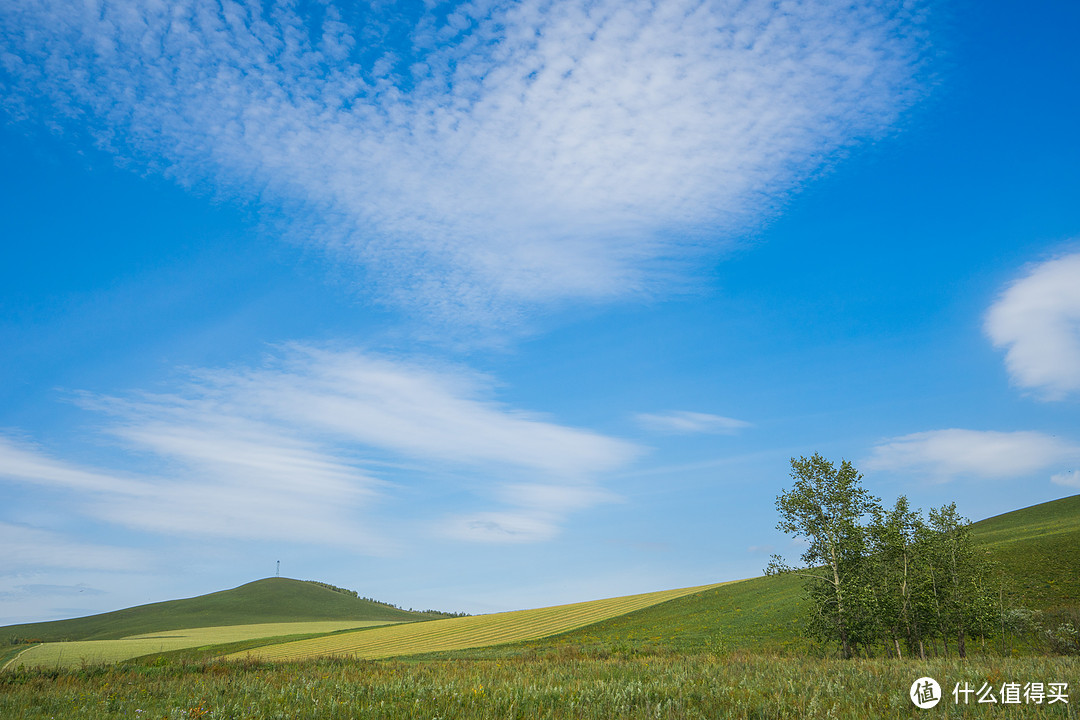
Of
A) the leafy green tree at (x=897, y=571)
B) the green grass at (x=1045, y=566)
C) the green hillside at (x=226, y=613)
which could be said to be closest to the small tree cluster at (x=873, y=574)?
the leafy green tree at (x=897, y=571)

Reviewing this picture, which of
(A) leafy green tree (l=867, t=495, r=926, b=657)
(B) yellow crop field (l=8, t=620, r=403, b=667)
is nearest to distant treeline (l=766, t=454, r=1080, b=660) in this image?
(A) leafy green tree (l=867, t=495, r=926, b=657)

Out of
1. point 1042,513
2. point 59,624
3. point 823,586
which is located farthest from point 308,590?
point 1042,513

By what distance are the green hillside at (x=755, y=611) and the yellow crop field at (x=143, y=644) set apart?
41460mm

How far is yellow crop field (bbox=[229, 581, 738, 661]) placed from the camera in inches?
2297

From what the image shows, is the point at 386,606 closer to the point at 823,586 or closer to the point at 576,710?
the point at 823,586

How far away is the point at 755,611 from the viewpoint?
56188mm

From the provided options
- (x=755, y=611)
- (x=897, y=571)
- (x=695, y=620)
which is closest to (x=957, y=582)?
(x=897, y=571)

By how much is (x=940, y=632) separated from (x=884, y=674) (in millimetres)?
38372

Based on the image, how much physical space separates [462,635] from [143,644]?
44097 millimetres

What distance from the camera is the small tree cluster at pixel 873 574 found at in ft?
119

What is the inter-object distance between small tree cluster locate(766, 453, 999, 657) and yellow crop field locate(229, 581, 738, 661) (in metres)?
31.7

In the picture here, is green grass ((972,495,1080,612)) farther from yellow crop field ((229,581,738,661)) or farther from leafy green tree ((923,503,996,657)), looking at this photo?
yellow crop field ((229,581,738,661))

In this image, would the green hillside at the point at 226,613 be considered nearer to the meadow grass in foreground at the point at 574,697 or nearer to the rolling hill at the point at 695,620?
the rolling hill at the point at 695,620

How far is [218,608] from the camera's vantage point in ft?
457
